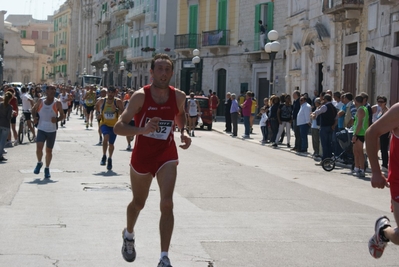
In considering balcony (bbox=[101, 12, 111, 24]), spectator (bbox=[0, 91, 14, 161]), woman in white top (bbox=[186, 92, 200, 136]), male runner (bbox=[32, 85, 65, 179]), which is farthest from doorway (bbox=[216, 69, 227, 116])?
male runner (bbox=[32, 85, 65, 179])

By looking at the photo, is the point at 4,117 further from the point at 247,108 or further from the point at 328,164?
the point at 247,108

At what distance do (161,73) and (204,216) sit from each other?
3.40 metres

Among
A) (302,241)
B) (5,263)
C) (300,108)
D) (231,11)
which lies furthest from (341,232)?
(231,11)

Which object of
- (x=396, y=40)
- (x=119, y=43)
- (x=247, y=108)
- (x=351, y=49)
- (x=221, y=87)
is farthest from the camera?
(x=119, y=43)

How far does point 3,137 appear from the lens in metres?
19.0

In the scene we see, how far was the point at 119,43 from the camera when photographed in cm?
7950

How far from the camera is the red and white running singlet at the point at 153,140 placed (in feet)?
24.0

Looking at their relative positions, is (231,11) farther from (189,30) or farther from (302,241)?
(302,241)

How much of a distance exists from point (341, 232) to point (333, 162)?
354 inches

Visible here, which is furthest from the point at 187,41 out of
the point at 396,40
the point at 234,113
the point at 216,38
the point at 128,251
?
the point at 128,251

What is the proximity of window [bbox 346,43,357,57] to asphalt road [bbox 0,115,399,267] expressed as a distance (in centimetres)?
1436

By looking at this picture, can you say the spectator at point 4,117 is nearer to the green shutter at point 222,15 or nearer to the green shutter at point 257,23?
the green shutter at point 257,23

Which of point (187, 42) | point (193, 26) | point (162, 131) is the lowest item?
point (162, 131)

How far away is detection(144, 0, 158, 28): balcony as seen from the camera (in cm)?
6406
